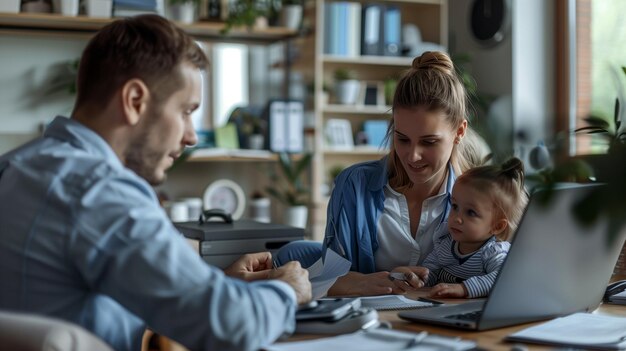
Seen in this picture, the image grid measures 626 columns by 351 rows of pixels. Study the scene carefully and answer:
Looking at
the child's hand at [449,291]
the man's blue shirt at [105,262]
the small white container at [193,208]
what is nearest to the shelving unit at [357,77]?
the small white container at [193,208]

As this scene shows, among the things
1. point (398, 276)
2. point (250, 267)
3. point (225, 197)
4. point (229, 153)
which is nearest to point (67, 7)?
point (229, 153)

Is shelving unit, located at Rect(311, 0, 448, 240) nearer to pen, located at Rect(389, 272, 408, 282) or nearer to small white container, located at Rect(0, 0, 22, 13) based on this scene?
small white container, located at Rect(0, 0, 22, 13)

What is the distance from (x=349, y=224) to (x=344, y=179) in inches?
5.2

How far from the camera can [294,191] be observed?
4.60 meters

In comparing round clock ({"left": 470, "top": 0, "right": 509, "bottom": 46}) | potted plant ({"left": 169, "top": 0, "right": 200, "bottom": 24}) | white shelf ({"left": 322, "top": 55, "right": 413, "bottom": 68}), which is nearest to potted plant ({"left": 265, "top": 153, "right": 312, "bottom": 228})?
white shelf ({"left": 322, "top": 55, "right": 413, "bottom": 68})

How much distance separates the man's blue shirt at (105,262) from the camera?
104 cm

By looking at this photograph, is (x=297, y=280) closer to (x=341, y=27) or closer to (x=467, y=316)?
(x=467, y=316)

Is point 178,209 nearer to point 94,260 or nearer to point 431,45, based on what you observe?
point 431,45

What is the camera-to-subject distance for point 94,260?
3.41ft

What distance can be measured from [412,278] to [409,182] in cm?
47

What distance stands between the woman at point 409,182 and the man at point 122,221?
2.87 ft

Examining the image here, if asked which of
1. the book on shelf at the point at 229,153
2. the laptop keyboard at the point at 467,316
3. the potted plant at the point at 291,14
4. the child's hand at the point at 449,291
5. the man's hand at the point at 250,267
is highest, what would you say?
the potted plant at the point at 291,14

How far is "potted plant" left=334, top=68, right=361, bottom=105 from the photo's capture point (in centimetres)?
480

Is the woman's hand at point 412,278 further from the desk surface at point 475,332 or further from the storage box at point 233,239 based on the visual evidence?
the storage box at point 233,239
